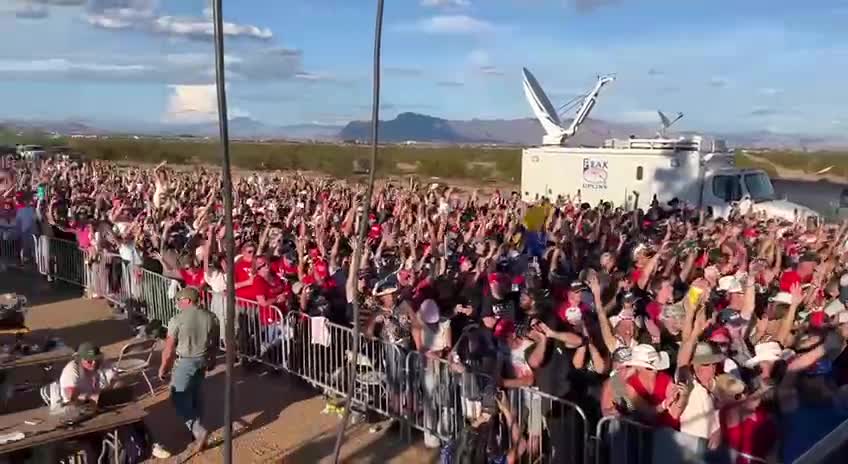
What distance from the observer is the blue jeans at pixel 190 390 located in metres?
7.21

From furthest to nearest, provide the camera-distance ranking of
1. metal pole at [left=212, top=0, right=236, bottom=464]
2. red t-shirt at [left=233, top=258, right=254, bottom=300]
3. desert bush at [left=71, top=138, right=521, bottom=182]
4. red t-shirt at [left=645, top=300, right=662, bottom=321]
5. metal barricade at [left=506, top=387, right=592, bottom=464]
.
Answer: desert bush at [left=71, top=138, right=521, bottom=182]
red t-shirt at [left=233, top=258, right=254, bottom=300]
red t-shirt at [left=645, top=300, right=662, bottom=321]
metal barricade at [left=506, top=387, right=592, bottom=464]
metal pole at [left=212, top=0, right=236, bottom=464]

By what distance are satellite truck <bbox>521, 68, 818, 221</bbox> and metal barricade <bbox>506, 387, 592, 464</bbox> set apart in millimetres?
13418

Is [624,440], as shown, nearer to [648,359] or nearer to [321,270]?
[648,359]

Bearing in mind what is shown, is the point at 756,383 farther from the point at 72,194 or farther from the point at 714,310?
the point at 72,194

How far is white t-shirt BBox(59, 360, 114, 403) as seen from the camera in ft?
20.9

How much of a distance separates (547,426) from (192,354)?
331 cm

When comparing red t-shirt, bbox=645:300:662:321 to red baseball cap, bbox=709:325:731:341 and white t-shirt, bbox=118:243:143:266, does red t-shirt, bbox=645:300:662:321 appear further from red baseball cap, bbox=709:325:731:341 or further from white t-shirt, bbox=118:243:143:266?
white t-shirt, bbox=118:243:143:266

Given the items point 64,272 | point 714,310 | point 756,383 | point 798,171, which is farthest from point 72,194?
point 798,171

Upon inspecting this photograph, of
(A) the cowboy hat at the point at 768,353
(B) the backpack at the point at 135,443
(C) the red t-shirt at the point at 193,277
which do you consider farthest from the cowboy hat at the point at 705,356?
(C) the red t-shirt at the point at 193,277

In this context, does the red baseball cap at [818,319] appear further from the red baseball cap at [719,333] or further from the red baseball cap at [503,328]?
the red baseball cap at [503,328]

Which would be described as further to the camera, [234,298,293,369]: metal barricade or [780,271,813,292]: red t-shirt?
[234,298,293,369]: metal barricade

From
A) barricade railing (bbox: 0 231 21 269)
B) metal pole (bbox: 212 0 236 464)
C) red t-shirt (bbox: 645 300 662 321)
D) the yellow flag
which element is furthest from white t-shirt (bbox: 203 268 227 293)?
the yellow flag

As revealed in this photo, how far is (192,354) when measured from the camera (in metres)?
7.20

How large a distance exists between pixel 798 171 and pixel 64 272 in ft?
263
